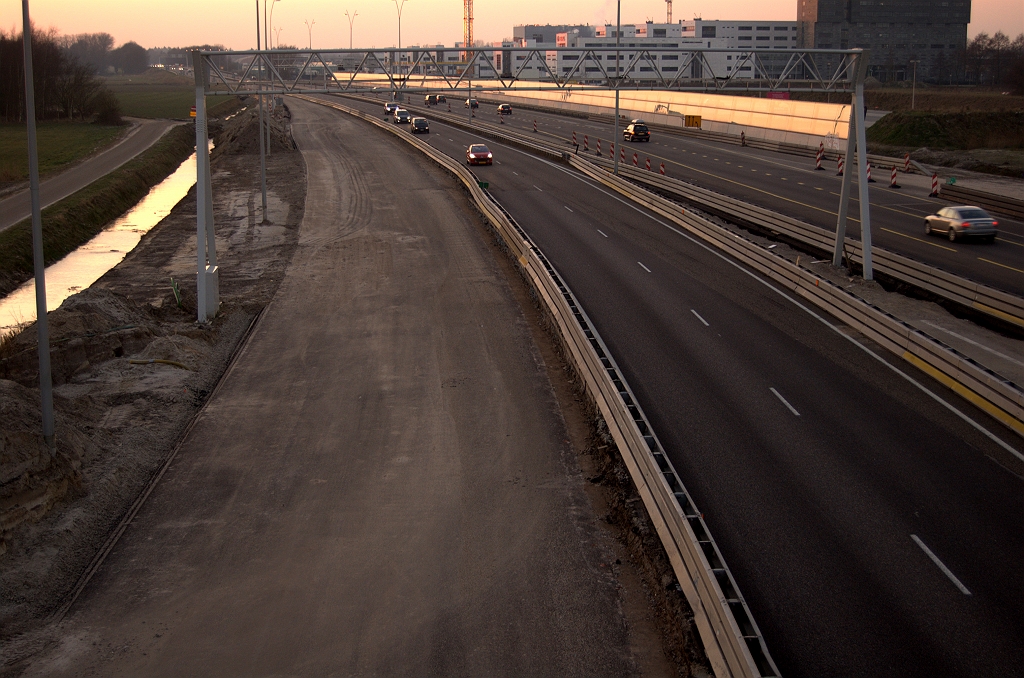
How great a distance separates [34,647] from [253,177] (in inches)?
1839

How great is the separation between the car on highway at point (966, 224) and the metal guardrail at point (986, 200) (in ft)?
19.6

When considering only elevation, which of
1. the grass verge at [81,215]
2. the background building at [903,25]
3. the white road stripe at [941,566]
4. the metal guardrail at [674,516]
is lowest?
the white road stripe at [941,566]

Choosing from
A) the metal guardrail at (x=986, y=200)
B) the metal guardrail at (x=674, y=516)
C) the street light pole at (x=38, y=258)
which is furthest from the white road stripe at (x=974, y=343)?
the street light pole at (x=38, y=258)

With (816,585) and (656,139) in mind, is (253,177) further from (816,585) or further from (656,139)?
(816,585)

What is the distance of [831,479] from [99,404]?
44.5 feet

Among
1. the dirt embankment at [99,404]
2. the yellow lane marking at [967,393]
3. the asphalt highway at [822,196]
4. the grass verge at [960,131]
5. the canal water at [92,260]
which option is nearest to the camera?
the dirt embankment at [99,404]

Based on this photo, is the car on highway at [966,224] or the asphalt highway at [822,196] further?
the car on highway at [966,224]

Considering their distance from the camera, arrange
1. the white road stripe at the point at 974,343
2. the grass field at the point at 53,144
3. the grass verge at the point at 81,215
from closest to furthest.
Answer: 1. the white road stripe at the point at 974,343
2. the grass verge at the point at 81,215
3. the grass field at the point at 53,144

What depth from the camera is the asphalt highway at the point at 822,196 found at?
28.0 m

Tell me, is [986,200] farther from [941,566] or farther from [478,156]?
[941,566]

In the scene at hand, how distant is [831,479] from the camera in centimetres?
1351

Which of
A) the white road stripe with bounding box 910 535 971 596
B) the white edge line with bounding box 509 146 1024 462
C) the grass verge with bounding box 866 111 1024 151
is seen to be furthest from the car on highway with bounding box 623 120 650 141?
the white road stripe with bounding box 910 535 971 596

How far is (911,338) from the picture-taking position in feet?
61.2

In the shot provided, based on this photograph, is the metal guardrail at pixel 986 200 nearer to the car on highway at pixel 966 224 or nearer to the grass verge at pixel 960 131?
the car on highway at pixel 966 224
